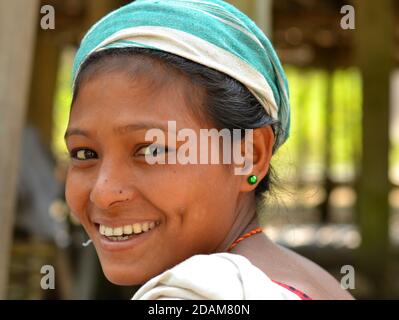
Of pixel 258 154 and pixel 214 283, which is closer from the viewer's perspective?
pixel 214 283

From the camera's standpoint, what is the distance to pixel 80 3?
10.3 metres

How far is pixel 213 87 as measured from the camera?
5.12ft

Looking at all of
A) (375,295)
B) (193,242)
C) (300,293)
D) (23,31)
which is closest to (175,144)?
(193,242)

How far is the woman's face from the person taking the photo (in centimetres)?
152

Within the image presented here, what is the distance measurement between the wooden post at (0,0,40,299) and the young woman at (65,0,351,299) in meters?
1.40

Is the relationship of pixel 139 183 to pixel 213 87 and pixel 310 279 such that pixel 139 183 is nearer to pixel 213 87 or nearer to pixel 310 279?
pixel 213 87

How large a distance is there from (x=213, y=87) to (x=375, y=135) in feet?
23.3
